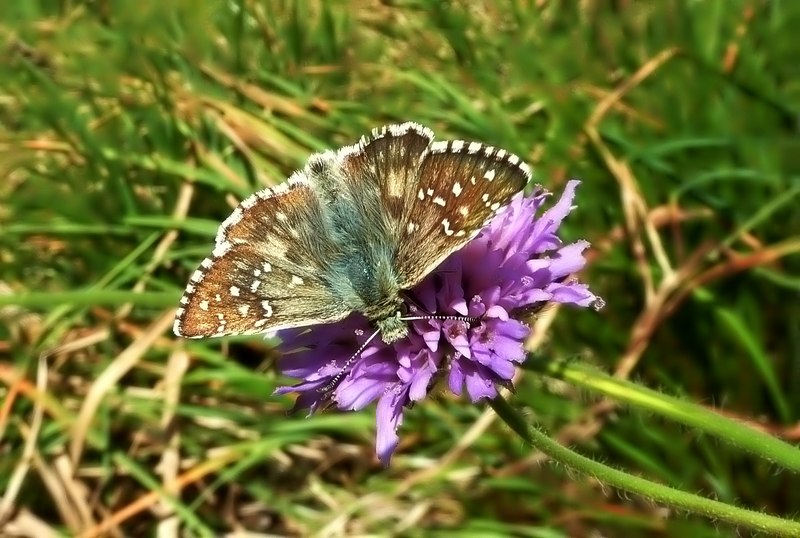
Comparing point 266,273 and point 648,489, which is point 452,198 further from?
point 648,489

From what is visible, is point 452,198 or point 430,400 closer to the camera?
point 452,198

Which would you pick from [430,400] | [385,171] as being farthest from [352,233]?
[430,400]

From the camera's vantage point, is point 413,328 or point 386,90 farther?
point 386,90

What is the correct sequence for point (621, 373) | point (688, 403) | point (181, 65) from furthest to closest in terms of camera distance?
point (181, 65)
point (621, 373)
point (688, 403)

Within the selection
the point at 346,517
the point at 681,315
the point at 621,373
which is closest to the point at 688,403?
the point at 621,373

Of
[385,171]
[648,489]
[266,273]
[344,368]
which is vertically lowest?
[648,489]

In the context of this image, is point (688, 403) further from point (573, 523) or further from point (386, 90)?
point (386, 90)

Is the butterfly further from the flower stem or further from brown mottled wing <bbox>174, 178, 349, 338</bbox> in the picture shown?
the flower stem
